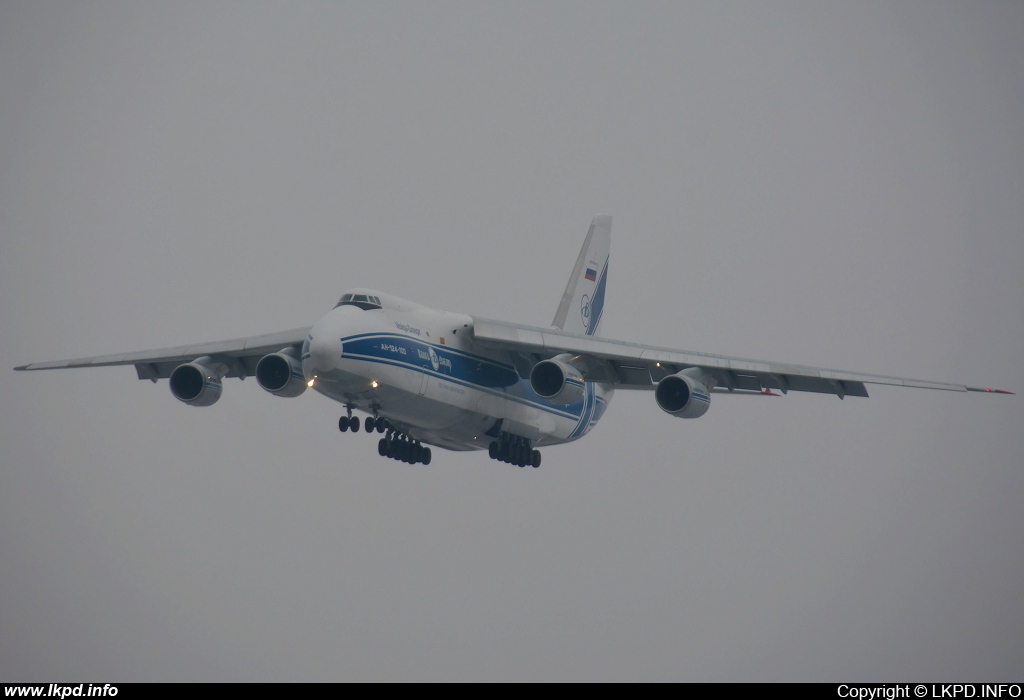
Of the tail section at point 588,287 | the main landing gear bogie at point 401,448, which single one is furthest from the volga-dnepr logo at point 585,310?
the main landing gear bogie at point 401,448

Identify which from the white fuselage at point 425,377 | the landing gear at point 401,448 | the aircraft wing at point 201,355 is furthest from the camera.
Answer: the landing gear at point 401,448

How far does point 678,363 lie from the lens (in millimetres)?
20828

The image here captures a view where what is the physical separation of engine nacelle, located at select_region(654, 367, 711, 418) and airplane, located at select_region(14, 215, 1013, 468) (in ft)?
0.04

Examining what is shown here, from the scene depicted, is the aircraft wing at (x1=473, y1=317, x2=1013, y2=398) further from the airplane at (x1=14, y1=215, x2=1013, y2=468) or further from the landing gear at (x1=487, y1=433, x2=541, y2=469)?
the landing gear at (x1=487, y1=433, x2=541, y2=469)

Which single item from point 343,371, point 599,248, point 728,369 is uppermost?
point 599,248

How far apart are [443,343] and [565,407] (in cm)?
314

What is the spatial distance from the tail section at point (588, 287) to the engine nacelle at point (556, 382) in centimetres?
443

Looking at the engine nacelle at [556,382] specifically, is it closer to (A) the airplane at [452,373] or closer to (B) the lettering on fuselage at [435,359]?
(A) the airplane at [452,373]

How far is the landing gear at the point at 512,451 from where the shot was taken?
22.4 m

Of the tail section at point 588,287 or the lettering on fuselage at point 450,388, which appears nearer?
the lettering on fuselage at point 450,388
